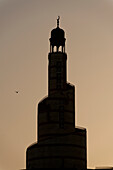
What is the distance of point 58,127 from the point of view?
63.7m

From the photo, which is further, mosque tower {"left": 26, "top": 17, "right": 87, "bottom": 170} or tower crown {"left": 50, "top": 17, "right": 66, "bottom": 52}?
tower crown {"left": 50, "top": 17, "right": 66, "bottom": 52}

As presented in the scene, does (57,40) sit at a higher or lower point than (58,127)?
higher

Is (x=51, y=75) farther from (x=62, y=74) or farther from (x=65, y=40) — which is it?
(x=65, y=40)

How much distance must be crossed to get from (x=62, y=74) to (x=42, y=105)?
18.9ft

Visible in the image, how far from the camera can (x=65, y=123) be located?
63812 millimetres

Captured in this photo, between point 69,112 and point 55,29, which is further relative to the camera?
point 55,29

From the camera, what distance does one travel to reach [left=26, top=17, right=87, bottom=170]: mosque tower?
203ft

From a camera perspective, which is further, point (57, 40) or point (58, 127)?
point (57, 40)

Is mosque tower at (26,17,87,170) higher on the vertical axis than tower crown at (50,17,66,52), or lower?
lower

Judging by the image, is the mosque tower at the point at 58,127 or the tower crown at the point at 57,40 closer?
the mosque tower at the point at 58,127

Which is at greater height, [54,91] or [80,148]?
[54,91]

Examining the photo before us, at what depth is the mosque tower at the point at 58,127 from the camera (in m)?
61.9

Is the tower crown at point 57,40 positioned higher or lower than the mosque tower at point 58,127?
higher

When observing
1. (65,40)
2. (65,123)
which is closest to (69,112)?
(65,123)
